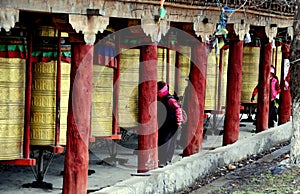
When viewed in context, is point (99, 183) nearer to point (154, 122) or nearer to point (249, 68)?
point (154, 122)

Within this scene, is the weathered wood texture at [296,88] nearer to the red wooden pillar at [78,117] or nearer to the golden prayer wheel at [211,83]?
the red wooden pillar at [78,117]

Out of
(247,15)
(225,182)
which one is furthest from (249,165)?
(247,15)

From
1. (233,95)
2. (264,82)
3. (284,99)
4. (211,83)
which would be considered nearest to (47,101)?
(233,95)

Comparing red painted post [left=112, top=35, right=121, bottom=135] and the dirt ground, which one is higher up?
red painted post [left=112, top=35, right=121, bottom=135]

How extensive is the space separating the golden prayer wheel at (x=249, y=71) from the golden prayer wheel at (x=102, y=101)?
7.60 meters

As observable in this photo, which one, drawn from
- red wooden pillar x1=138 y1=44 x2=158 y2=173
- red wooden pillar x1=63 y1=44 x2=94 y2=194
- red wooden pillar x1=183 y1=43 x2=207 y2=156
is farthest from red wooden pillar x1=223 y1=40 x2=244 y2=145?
red wooden pillar x1=63 y1=44 x2=94 y2=194

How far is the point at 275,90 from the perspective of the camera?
19641 mm

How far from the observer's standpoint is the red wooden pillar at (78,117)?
9.72m

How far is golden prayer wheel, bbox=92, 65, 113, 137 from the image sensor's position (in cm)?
1253

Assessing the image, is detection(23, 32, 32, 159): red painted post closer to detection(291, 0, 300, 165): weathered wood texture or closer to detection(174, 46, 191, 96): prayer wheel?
detection(291, 0, 300, 165): weathered wood texture

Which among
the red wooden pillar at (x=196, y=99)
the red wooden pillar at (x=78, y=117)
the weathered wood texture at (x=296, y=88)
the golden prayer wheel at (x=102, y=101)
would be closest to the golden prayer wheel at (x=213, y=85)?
the red wooden pillar at (x=196, y=99)

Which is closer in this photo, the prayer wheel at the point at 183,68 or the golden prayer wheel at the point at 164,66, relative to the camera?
the golden prayer wheel at the point at 164,66

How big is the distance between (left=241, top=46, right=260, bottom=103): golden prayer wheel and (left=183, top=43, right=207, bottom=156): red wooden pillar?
6.28m

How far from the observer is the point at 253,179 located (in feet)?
40.5
